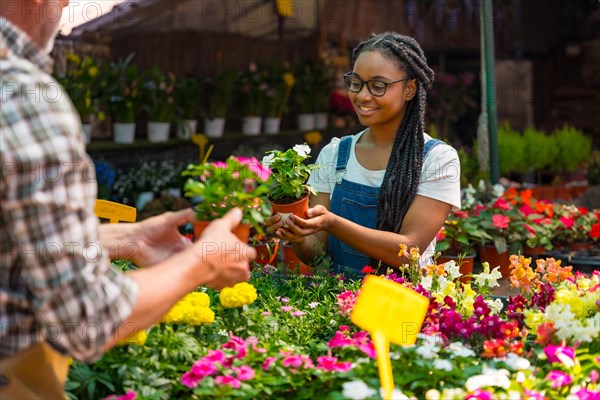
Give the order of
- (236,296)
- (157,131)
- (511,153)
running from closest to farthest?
(236,296), (157,131), (511,153)

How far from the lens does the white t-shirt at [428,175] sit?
8.84ft

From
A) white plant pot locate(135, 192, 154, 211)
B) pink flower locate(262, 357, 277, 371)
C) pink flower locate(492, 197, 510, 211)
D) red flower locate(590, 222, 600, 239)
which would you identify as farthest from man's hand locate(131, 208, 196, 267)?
white plant pot locate(135, 192, 154, 211)

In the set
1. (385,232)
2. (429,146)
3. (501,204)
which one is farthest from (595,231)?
(385,232)

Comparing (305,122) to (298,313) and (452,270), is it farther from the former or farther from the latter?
(298,313)

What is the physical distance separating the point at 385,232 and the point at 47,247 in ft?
4.85

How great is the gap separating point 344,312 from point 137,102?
426 cm

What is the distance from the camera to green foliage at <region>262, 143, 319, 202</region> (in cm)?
235

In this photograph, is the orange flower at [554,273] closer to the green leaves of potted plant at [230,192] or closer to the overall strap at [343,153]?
the overall strap at [343,153]

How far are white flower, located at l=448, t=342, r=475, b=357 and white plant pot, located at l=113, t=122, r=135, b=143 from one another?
4557 millimetres

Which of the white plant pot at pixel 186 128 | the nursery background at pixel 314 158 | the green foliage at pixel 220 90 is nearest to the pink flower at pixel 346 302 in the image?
the nursery background at pixel 314 158

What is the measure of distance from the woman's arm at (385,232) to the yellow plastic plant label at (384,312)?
694 mm

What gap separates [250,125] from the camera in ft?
23.7

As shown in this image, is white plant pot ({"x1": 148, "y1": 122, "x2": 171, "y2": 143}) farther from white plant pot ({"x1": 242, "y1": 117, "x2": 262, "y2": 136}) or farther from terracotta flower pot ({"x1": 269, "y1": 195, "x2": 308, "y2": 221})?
terracotta flower pot ({"x1": 269, "y1": 195, "x2": 308, "y2": 221})

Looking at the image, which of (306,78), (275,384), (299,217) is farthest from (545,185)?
(275,384)
